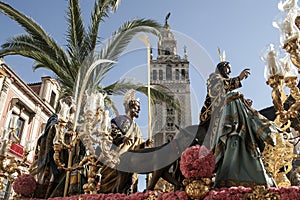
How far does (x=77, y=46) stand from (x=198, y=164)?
6.88 meters

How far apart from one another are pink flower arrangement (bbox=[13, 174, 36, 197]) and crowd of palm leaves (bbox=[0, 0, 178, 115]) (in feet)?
12.9

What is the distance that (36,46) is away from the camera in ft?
30.1

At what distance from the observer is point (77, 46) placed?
9.19 meters

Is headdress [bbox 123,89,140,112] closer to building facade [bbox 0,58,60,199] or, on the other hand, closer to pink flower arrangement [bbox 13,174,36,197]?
pink flower arrangement [bbox 13,174,36,197]

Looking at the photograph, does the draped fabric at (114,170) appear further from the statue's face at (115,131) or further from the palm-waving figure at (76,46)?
the palm-waving figure at (76,46)

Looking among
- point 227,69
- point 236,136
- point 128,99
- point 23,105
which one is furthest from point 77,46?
point 23,105

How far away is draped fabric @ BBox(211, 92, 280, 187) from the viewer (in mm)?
3779

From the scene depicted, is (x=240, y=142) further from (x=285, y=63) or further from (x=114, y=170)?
(x=114, y=170)

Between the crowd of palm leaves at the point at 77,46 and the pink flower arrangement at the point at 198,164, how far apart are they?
18.2 feet

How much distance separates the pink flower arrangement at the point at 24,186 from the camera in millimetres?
4941

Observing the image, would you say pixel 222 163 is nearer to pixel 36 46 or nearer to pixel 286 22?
pixel 286 22

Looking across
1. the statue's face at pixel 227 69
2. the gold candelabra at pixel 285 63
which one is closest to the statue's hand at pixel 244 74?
the statue's face at pixel 227 69

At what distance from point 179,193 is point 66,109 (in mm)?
2407

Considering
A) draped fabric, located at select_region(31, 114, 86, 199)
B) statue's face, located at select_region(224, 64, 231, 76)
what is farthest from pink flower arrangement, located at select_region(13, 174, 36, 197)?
statue's face, located at select_region(224, 64, 231, 76)
